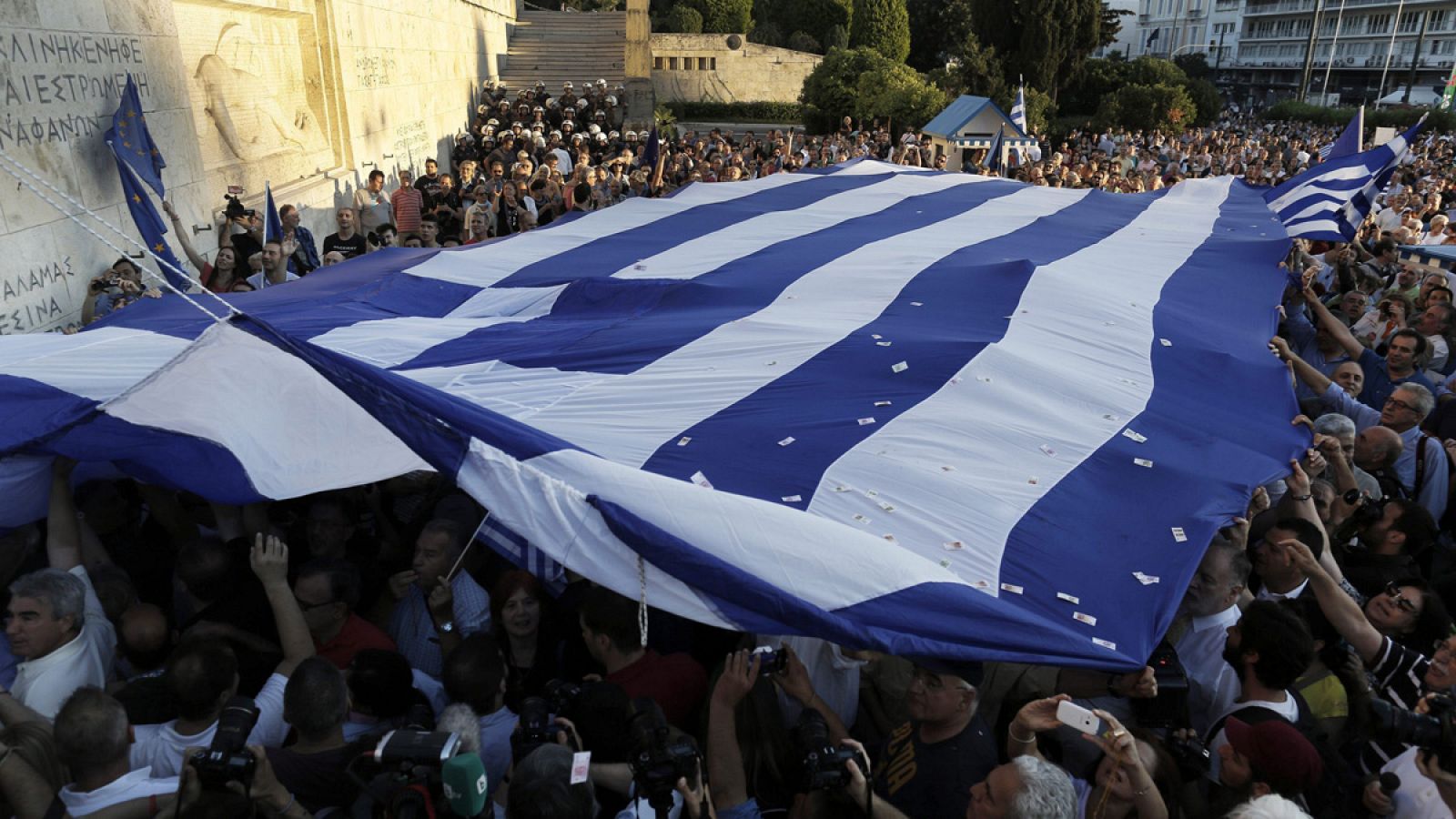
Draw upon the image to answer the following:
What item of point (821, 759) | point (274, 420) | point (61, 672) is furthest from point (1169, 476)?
point (61, 672)

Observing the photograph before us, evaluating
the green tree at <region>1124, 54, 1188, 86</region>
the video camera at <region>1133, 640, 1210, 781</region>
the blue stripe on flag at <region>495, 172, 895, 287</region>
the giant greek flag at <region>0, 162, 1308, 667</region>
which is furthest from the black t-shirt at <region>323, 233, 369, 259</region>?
the green tree at <region>1124, 54, 1188, 86</region>

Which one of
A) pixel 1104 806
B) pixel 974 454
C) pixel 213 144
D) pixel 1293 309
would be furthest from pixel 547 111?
pixel 1104 806

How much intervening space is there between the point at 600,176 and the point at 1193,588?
7.57 m

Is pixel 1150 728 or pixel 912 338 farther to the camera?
pixel 912 338

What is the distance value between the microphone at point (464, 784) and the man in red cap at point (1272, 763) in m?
1.57

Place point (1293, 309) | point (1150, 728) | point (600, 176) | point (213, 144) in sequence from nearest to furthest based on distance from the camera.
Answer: point (1150, 728) < point (1293, 309) < point (213, 144) < point (600, 176)

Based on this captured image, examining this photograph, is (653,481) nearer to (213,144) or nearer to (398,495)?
(398,495)

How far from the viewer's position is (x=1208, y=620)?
8.46 feet

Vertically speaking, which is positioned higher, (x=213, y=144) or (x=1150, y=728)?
(x=213, y=144)

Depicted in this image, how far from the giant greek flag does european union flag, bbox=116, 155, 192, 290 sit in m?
1.41

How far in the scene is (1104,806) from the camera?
1909mm

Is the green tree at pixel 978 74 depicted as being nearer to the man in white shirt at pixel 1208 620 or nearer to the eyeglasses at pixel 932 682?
the man in white shirt at pixel 1208 620

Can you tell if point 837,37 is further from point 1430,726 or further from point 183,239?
point 1430,726

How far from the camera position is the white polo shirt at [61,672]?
2191 mm
